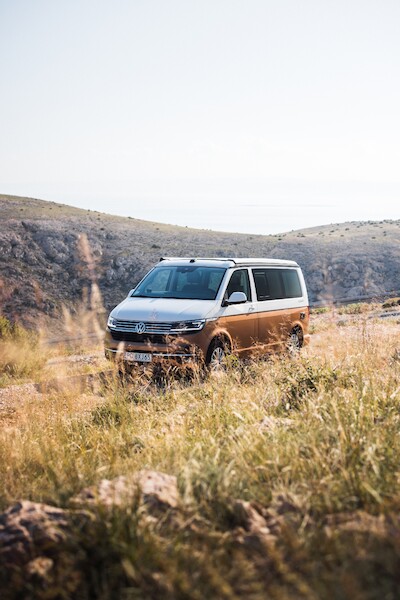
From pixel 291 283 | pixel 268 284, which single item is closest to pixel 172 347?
pixel 268 284

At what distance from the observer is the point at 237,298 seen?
31.9ft

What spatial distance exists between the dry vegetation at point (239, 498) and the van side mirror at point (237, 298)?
3876 mm

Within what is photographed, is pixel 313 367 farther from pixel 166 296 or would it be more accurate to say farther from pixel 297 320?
pixel 297 320

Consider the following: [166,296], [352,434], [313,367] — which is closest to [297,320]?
[166,296]

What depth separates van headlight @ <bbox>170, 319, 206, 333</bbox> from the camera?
29.2 ft

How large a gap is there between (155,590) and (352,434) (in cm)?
187

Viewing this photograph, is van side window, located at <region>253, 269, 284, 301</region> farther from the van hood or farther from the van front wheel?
the van front wheel

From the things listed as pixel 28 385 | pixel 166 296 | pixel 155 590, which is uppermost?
pixel 166 296

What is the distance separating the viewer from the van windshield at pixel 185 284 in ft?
32.7

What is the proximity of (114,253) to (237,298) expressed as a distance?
39.2 m

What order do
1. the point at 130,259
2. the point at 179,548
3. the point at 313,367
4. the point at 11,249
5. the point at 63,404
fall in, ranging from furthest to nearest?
the point at 130,259, the point at 11,249, the point at 63,404, the point at 313,367, the point at 179,548

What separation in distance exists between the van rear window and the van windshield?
1066 millimetres

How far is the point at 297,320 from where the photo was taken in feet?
39.0

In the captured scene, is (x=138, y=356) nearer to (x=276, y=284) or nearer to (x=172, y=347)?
(x=172, y=347)
